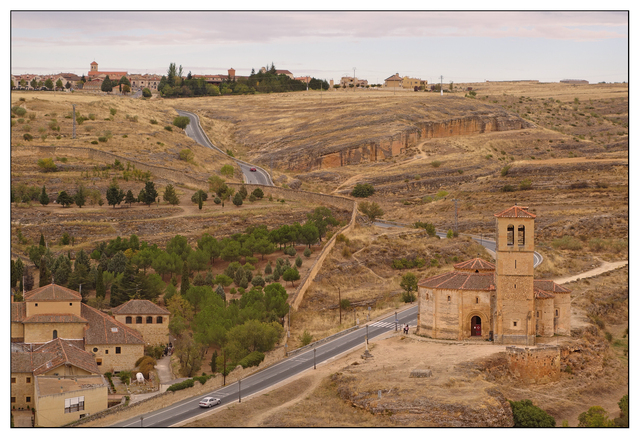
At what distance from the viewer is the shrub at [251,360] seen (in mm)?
53344

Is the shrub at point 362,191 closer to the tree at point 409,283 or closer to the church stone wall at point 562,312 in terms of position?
the tree at point 409,283

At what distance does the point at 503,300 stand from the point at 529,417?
10.5 m

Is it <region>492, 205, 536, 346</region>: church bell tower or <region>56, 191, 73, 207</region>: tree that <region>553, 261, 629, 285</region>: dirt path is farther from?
<region>56, 191, 73, 207</region>: tree

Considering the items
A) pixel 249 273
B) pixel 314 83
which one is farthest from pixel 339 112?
pixel 249 273

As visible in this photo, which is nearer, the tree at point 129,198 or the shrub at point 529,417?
Answer: the shrub at point 529,417

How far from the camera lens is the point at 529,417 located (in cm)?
4528

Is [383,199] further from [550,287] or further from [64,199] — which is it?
[550,287]

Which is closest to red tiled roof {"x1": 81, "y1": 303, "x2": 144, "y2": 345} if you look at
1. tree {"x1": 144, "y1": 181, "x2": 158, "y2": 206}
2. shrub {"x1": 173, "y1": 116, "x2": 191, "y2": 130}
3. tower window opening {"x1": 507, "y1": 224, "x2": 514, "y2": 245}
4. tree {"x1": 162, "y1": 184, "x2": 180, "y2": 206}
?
tower window opening {"x1": 507, "y1": 224, "x2": 514, "y2": 245}

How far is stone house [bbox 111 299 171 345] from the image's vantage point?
6062 centimetres

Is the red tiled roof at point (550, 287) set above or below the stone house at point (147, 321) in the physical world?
above

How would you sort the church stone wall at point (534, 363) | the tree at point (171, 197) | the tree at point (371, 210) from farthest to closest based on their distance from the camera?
1. the tree at point (371, 210)
2. the tree at point (171, 197)
3. the church stone wall at point (534, 363)

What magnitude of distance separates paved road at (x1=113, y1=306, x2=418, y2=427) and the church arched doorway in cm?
659

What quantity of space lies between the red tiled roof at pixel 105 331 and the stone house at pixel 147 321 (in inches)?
40.4

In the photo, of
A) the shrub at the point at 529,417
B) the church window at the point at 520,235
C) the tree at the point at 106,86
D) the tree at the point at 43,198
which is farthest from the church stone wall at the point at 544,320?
the tree at the point at 106,86
